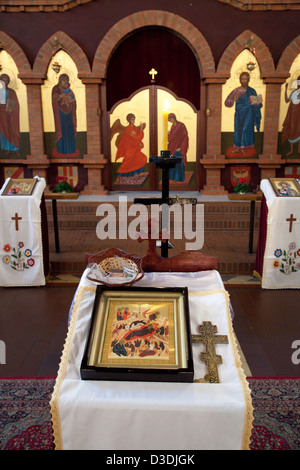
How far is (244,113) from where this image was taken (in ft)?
24.7

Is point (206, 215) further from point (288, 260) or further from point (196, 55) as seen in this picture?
point (196, 55)

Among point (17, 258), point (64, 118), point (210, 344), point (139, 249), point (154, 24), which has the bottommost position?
point (139, 249)

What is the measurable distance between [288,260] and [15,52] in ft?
19.8

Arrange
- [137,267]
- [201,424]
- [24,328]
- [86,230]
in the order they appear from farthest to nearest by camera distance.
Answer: [86,230]
[24,328]
[137,267]
[201,424]

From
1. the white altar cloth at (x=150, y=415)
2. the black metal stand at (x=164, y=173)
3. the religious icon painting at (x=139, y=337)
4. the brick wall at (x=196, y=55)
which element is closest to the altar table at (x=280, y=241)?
the black metal stand at (x=164, y=173)

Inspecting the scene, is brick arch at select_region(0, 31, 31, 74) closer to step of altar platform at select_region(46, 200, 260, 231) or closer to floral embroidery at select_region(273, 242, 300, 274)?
step of altar platform at select_region(46, 200, 260, 231)

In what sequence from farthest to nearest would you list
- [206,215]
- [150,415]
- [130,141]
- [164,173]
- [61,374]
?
[130,141] → [206,215] → [164,173] → [61,374] → [150,415]

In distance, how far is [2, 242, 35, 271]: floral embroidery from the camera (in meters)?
→ 4.53

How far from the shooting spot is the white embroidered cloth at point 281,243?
4336 mm

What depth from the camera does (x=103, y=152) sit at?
25.5 ft

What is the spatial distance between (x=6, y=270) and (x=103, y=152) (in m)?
3.83

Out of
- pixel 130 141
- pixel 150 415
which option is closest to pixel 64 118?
pixel 130 141

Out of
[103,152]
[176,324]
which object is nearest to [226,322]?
[176,324]

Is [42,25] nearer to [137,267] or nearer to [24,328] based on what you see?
[24,328]
